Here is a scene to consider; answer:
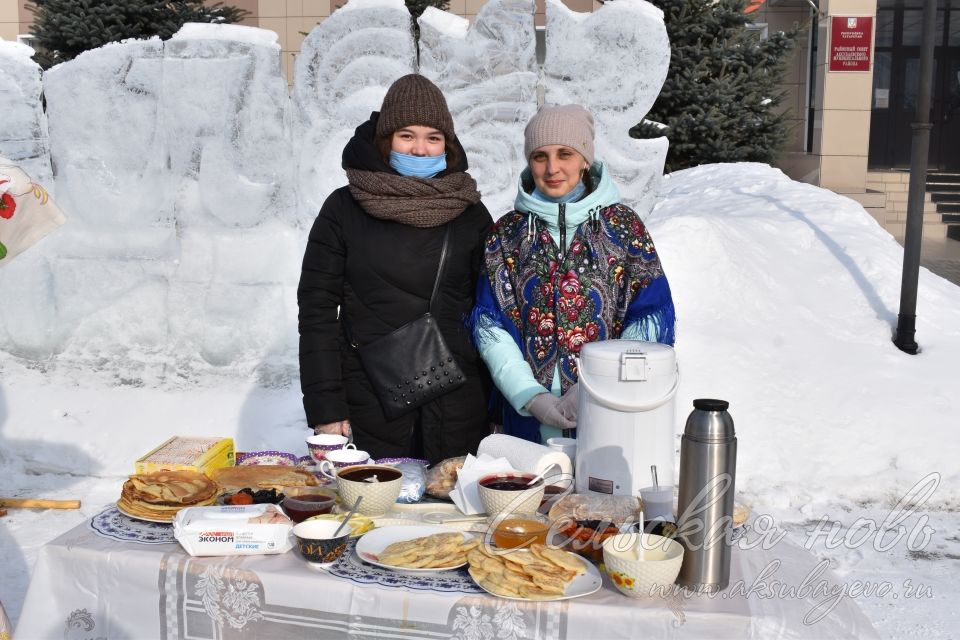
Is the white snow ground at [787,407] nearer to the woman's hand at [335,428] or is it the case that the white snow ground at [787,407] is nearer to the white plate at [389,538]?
the woman's hand at [335,428]

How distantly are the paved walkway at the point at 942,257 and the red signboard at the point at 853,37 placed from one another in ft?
10.4

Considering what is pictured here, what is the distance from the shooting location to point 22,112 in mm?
7523

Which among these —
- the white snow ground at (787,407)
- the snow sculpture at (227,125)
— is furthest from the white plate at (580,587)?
the snow sculpture at (227,125)

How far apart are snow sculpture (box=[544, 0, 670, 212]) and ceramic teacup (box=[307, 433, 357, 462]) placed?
4862mm

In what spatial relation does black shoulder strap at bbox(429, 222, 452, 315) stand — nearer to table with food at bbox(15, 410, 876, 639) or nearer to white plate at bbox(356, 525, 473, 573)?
table with food at bbox(15, 410, 876, 639)

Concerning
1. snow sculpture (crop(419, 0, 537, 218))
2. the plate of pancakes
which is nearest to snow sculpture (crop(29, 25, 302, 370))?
snow sculpture (crop(419, 0, 537, 218))

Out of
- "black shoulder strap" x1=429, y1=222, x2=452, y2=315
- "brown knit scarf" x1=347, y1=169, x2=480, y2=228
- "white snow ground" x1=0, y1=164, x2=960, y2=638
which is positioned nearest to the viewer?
"brown knit scarf" x1=347, y1=169, x2=480, y2=228

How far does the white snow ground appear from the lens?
508 cm

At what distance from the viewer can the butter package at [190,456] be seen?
2717 mm

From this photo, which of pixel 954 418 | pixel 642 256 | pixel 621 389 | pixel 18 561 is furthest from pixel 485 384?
pixel 954 418

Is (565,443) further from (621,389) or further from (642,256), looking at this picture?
(642,256)

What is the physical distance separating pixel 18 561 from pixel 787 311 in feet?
18.2

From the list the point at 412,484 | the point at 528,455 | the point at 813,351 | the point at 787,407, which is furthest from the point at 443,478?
the point at 813,351

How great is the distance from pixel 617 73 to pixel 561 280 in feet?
15.0
